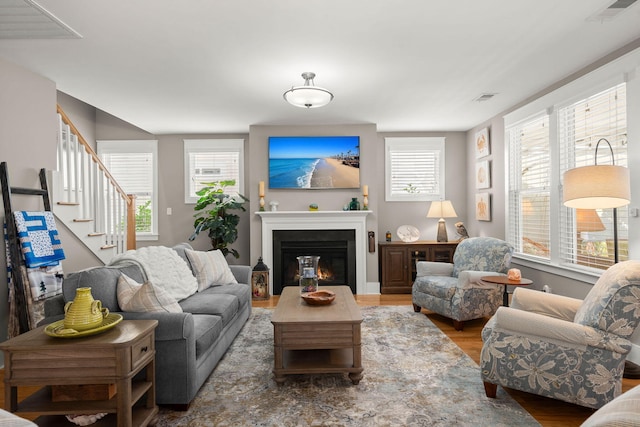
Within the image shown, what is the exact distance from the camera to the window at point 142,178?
6172 millimetres

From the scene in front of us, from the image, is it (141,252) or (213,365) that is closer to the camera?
(213,365)

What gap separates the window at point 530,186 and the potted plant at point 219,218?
3.76 m

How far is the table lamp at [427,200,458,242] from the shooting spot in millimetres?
5602

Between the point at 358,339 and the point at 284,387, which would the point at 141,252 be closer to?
the point at 284,387

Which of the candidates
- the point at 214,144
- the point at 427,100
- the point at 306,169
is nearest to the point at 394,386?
the point at 427,100

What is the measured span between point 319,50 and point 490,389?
2785 millimetres

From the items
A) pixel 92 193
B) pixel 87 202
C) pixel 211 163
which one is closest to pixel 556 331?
pixel 87 202

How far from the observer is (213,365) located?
2.79 meters

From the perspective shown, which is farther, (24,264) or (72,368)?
(24,264)

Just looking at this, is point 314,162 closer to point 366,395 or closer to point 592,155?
point 592,155

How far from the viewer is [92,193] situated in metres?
4.58

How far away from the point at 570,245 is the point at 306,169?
3.44 metres

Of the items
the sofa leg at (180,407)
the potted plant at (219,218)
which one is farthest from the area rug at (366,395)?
the potted plant at (219,218)

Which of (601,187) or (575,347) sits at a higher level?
(601,187)
